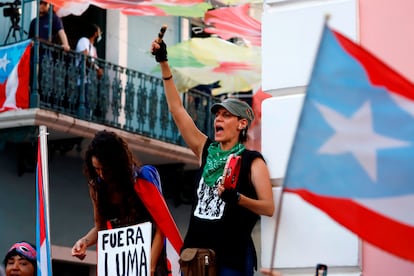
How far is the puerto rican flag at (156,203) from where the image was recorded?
808 centimetres

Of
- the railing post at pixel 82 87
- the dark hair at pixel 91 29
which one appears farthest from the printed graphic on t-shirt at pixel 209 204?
the dark hair at pixel 91 29

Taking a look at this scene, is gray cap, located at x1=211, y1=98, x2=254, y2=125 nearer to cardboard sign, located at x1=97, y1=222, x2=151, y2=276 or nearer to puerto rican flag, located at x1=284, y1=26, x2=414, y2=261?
cardboard sign, located at x1=97, y1=222, x2=151, y2=276

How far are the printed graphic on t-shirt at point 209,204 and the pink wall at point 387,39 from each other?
0.84 metres

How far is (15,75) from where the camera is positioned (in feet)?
57.1

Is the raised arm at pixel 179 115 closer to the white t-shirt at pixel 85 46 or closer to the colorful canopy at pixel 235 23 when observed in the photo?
the colorful canopy at pixel 235 23

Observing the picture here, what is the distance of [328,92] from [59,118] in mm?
12271

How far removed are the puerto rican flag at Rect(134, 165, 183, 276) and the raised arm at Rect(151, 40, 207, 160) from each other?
411mm

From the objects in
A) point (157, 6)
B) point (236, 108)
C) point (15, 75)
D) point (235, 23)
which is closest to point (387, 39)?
point (236, 108)

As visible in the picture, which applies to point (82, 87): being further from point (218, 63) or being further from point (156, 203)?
point (156, 203)

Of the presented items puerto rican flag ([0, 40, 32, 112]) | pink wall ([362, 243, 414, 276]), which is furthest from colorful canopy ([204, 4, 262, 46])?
pink wall ([362, 243, 414, 276])

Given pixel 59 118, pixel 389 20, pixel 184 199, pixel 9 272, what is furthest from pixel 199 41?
pixel 389 20

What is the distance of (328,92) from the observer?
17.9 ft

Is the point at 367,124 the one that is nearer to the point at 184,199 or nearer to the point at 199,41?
the point at 199,41

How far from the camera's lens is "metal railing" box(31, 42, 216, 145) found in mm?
17766
